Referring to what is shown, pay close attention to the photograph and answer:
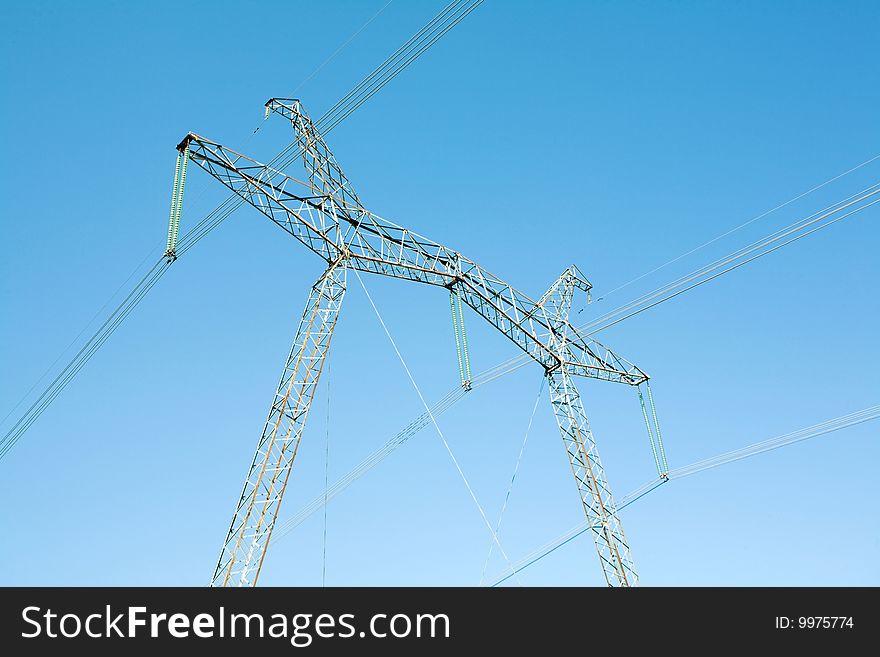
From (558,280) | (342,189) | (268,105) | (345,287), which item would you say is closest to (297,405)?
(345,287)

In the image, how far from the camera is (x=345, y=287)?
2817cm

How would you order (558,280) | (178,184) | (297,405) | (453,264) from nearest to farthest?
1. (178,184)
2. (297,405)
3. (453,264)
4. (558,280)

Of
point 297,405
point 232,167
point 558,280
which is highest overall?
point 558,280
